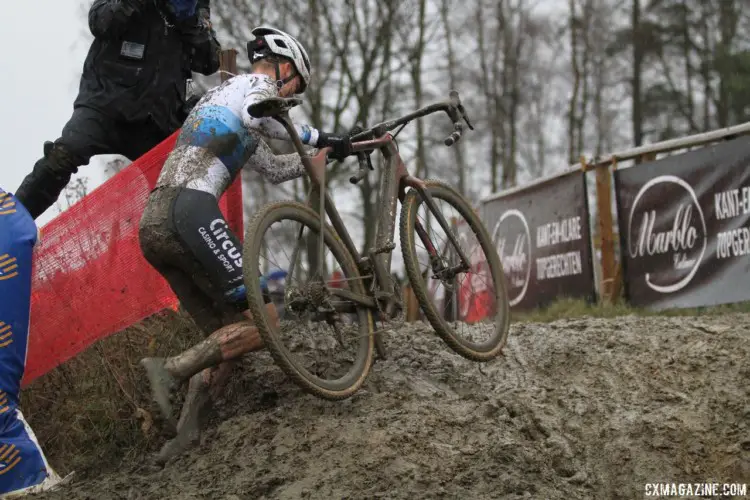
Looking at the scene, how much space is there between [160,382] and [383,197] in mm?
1655

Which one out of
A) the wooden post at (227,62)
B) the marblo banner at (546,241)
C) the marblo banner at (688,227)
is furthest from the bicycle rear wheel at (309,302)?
the marblo banner at (546,241)

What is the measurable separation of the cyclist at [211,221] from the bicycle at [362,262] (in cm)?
20

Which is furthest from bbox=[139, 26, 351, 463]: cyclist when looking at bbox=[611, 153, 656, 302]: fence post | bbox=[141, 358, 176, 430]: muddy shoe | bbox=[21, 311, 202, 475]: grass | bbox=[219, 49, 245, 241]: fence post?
bbox=[611, 153, 656, 302]: fence post

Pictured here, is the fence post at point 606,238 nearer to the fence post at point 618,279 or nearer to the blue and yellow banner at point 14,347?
the fence post at point 618,279

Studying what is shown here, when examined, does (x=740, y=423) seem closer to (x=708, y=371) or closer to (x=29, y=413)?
(x=708, y=371)

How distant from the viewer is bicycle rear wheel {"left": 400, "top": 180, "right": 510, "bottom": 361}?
211 inches

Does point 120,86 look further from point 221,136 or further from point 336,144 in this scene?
point 336,144

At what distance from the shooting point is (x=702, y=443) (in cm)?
466

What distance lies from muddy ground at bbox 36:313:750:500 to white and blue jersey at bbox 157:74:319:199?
1.26 metres

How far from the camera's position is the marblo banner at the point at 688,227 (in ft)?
27.0

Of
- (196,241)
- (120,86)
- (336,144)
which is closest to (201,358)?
(196,241)

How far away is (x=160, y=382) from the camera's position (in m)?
4.75

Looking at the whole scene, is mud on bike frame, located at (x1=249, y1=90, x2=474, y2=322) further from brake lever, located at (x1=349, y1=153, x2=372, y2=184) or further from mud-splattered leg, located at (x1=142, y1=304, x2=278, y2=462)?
mud-splattered leg, located at (x1=142, y1=304, x2=278, y2=462)

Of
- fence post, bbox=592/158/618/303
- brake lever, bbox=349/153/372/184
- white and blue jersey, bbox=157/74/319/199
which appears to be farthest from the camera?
fence post, bbox=592/158/618/303
